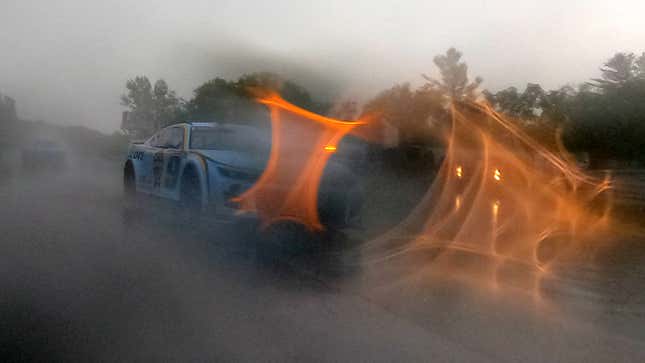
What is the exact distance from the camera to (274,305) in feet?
27.0

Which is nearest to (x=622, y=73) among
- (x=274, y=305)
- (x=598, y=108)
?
(x=598, y=108)

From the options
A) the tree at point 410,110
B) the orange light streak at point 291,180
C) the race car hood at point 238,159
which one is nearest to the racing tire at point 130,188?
the orange light streak at point 291,180

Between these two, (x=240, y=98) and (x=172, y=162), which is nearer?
(x=172, y=162)

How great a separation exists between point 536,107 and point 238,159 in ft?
31.0

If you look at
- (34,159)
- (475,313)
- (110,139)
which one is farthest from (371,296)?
(110,139)

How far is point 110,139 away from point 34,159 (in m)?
15.7

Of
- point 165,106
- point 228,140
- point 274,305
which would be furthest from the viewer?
point 165,106

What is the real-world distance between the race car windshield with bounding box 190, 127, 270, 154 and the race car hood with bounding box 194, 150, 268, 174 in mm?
362

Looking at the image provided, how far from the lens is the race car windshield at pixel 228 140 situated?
13203mm

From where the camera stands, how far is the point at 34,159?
30859mm

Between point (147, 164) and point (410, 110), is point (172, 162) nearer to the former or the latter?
point (147, 164)

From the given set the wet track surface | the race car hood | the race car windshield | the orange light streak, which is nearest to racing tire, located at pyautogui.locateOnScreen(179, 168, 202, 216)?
the wet track surface

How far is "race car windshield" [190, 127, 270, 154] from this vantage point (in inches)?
520

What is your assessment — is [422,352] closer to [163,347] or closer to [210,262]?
[163,347]
